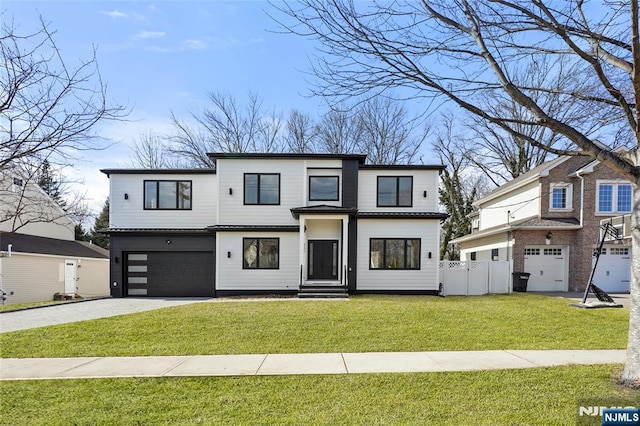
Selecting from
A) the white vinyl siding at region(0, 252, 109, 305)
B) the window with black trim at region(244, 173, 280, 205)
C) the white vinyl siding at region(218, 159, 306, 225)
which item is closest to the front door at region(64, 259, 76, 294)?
the white vinyl siding at region(0, 252, 109, 305)

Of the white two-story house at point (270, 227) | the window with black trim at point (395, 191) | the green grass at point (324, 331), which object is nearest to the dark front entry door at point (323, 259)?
the white two-story house at point (270, 227)

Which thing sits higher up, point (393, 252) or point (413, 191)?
point (413, 191)

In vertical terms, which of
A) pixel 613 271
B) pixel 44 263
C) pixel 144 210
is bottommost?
pixel 44 263

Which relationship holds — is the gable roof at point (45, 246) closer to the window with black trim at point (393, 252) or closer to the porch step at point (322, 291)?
the porch step at point (322, 291)

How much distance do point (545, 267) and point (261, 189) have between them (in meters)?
14.7

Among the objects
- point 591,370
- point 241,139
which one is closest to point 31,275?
point 241,139

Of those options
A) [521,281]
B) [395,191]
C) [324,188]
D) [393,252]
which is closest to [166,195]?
[324,188]

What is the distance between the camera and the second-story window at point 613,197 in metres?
17.8

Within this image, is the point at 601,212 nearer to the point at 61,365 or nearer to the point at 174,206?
the point at 174,206

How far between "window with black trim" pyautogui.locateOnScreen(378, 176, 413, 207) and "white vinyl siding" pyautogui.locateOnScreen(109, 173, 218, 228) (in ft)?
24.9

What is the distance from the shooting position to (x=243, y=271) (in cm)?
1612

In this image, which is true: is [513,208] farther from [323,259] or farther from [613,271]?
[323,259]

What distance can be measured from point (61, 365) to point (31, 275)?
17786mm

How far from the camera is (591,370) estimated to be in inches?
212
